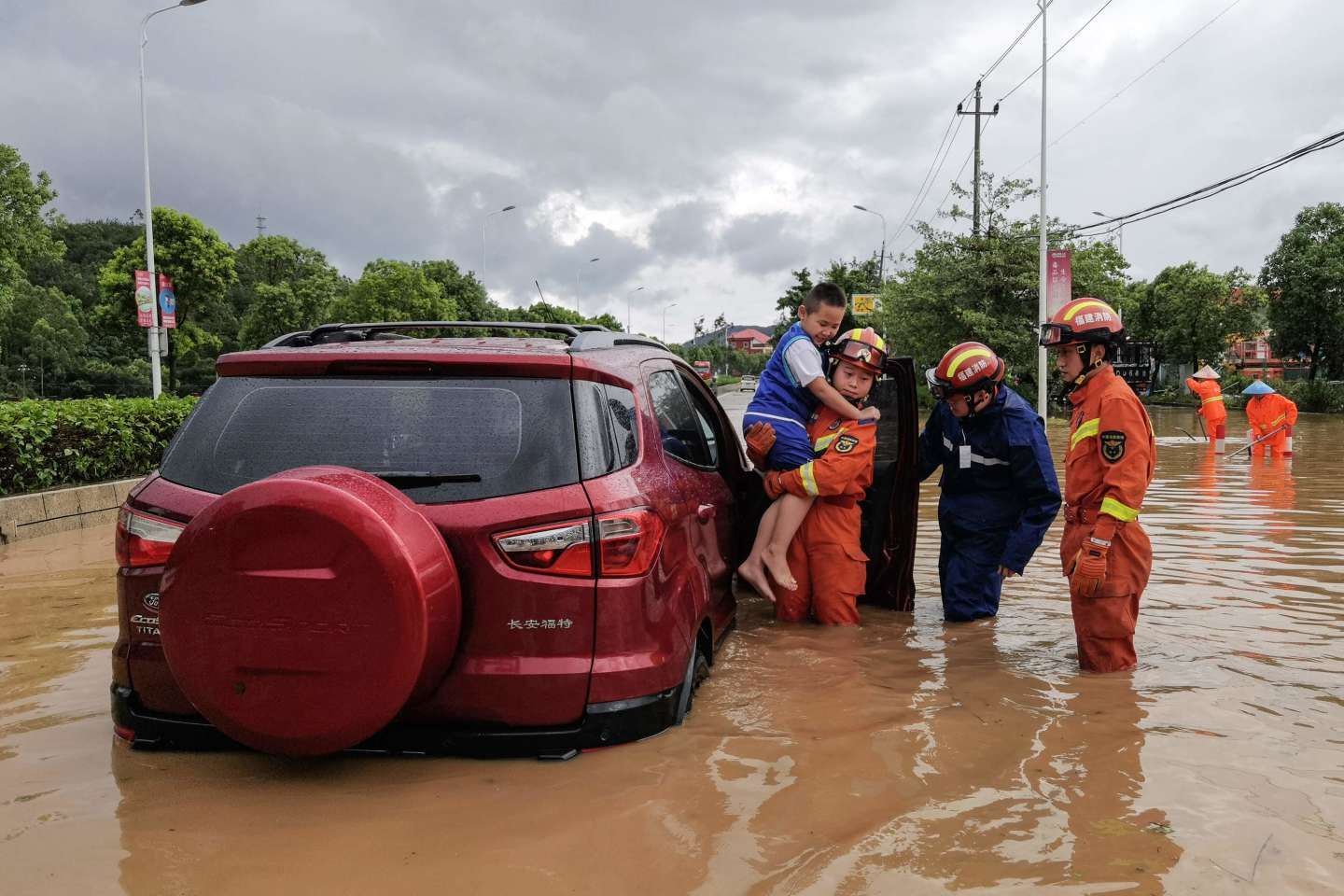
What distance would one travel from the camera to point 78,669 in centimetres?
478

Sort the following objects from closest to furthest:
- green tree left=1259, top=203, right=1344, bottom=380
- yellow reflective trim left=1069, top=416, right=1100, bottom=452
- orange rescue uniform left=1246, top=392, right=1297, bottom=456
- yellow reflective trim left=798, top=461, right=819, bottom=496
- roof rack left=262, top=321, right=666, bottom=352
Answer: roof rack left=262, top=321, right=666, bottom=352, yellow reflective trim left=1069, top=416, right=1100, bottom=452, yellow reflective trim left=798, top=461, right=819, bottom=496, orange rescue uniform left=1246, top=392, right=1297, bottom=456, green tree left=1259, top=203, right=1344, bottom=380

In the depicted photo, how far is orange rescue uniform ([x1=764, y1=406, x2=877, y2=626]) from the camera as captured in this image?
5.07 metres

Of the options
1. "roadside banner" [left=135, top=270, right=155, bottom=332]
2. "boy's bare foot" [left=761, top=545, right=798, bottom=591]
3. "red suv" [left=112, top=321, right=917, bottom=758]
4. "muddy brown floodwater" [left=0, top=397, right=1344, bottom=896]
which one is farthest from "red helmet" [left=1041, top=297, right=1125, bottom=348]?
"roadside banner" [left=135, top=270, right=155, bottom=332]

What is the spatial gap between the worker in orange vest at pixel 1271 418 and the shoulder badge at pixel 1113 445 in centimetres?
1386

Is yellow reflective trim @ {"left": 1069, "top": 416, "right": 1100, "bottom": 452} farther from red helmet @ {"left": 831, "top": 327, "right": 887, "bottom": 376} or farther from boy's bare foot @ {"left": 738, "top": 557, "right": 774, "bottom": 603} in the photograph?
boy's bare foot @ {"left": 738, "top": 557, "right": 774, "bottom": 603}

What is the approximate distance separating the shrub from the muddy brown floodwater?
637 centimetres

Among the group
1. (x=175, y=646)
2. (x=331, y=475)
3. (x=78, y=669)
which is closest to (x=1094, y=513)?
(x=331, y=475)

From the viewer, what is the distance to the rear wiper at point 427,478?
3.06 meters

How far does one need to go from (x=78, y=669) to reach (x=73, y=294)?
80.2 metres

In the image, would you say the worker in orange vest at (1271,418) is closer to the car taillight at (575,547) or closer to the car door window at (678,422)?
the car door window at (678,422)

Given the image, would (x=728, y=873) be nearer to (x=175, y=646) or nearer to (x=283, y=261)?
(x=175, y=646)

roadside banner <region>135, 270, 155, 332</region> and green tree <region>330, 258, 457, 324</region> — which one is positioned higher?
green tree <region>330, 258, 457, 324</region>

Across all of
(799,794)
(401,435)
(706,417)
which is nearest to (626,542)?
(401,435)

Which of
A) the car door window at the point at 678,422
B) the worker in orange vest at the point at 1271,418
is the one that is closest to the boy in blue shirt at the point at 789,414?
the car door window at the point at 678,422
